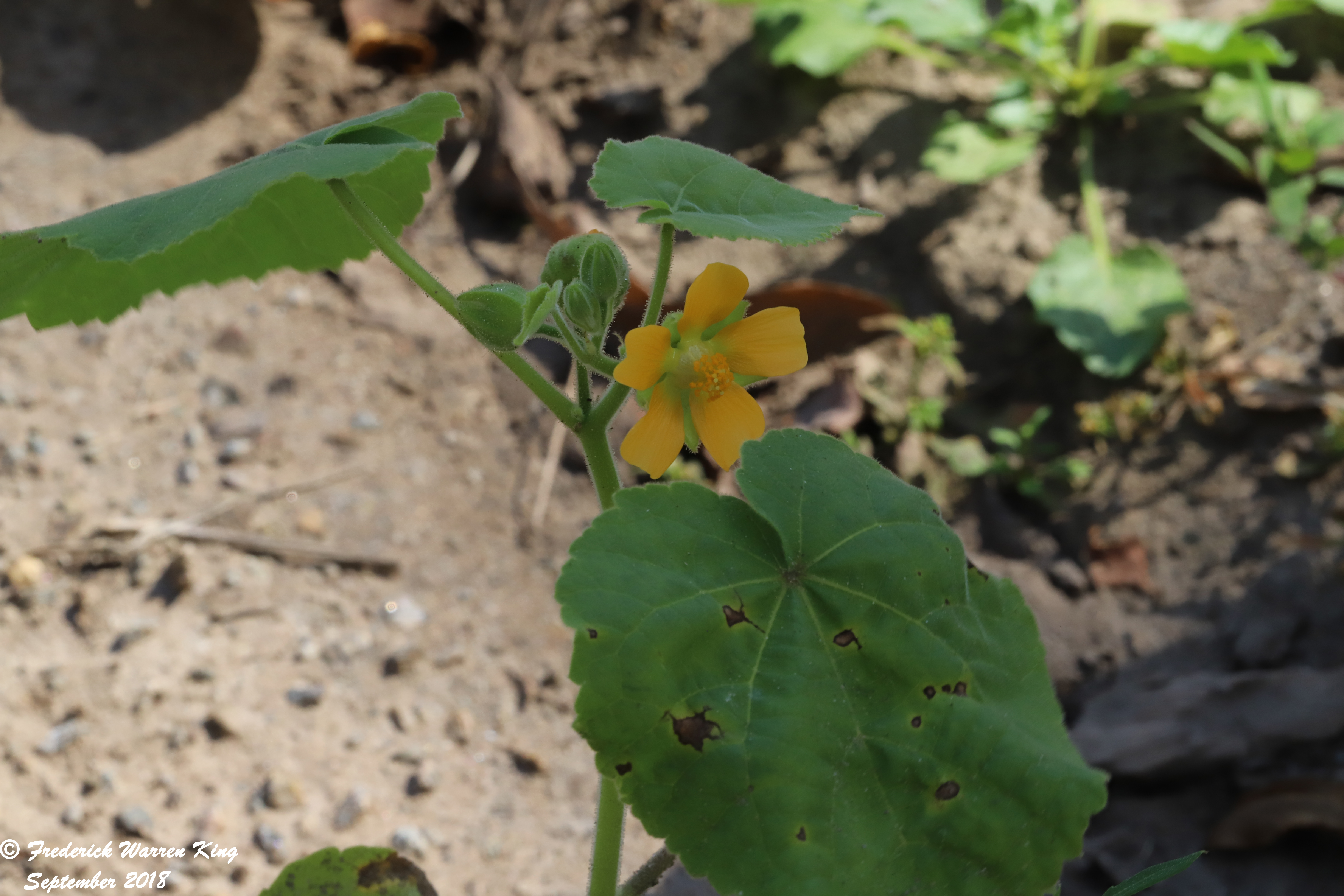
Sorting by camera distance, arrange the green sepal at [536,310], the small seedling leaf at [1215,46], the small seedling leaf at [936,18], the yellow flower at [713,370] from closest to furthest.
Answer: the green sepal at [536,310], the yellow flower at [713,370], the small seedling leaf at [1215,46], the small seedling leaf at [936,18]

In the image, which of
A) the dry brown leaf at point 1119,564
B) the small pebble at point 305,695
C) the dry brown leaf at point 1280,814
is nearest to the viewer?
the dry brown leaf at point 1280,814

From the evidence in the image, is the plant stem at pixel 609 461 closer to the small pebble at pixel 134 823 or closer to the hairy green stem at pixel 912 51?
the small pebble at pixel 134 823

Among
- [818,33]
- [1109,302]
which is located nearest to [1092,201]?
[1109,302]

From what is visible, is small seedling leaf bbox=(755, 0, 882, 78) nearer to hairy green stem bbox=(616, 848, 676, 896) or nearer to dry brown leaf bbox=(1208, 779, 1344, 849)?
dry brown leaf bbox=(1208, 779, 1344, 849)

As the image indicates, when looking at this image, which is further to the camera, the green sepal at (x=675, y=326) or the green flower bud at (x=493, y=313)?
the green sepal at (x=675, y=326)

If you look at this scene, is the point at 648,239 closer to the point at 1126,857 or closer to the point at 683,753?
the point at 1126,857

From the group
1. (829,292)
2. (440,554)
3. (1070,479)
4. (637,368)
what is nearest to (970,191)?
(829,292)

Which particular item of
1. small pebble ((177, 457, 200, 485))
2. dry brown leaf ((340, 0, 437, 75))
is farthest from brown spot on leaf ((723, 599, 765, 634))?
dry brown leaf ((340, 0, 437, 75))

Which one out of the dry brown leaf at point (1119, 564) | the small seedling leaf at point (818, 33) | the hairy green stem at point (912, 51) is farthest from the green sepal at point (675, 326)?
the hairy green stem at point (912, 51)
